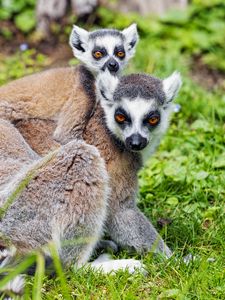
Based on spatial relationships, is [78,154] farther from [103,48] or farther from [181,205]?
[103,48]

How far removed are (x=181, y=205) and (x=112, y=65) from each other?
1.54 m

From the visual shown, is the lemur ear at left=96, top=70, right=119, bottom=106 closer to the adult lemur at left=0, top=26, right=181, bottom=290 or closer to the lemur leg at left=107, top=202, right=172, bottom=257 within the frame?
the adult lemur at left=0, top=26, right=181, bottom=290

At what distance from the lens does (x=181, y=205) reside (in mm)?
7148

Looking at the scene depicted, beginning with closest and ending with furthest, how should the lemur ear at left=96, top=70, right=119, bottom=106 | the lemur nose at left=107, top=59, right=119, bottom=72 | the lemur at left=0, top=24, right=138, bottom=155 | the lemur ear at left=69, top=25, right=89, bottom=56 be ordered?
the lemur ear at left=96, top=70, right=119, bottom=106 < the lemur at left=0, top=24, right=138, bottom=155 < the lemur nose at left=107, top=59, right=119, bottom=72 < the lemur ear at left=69, top=25, right=89, bottom=56

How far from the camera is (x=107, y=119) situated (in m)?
6.27

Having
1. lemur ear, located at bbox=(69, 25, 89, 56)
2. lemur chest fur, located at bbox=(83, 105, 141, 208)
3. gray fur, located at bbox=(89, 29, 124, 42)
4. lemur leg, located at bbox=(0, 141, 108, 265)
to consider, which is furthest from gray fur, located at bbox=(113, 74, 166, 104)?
lemur ear, located at bbox=(69, 25, 89, 56)

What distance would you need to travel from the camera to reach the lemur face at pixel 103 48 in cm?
729

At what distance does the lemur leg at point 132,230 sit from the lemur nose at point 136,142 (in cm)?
51

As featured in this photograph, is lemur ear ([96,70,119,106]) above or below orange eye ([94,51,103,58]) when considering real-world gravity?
above

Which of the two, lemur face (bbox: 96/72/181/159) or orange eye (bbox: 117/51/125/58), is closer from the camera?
lemur face (bbox: 96/72/181/159)

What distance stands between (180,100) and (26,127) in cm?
285

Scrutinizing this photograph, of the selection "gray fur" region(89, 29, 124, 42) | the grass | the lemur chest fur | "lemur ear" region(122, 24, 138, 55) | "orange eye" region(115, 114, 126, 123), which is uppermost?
"gray fur" region(89, 29, 124, 42)

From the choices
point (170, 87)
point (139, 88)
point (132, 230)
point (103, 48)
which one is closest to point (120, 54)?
point (103, 48)

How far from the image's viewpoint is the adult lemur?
5.55 m
